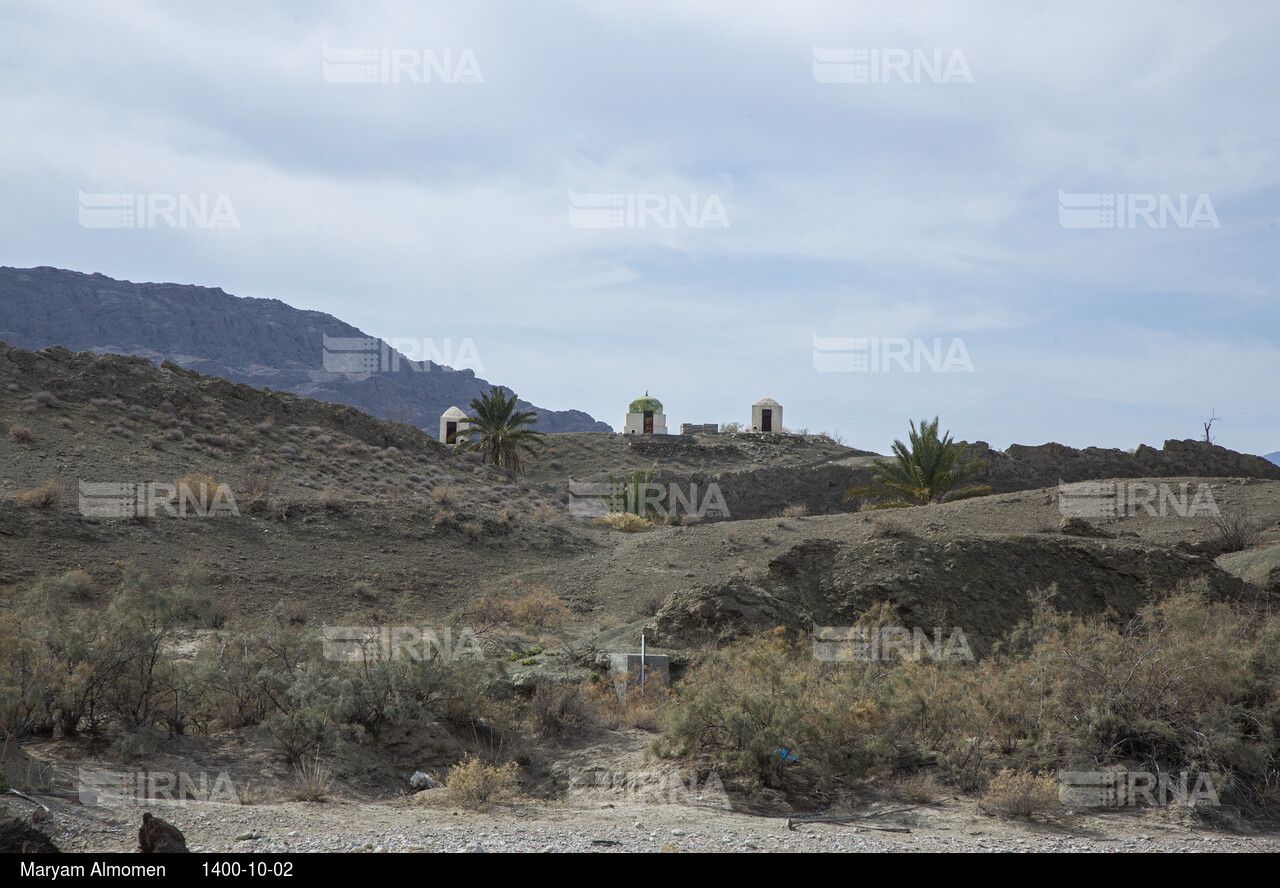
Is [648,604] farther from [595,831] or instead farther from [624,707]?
[595,831]

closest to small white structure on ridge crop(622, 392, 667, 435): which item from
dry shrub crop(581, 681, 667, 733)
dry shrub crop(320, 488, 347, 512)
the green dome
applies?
the green dome

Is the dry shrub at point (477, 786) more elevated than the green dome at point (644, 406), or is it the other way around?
the green dome at point (644, 406)

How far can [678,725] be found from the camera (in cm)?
816

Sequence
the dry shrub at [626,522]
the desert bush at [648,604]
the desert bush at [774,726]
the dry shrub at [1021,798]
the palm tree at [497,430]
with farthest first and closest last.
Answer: the palm tree at [497,430] → the dry shrub at [626,522] → the desert bush at [648,604] → the desert bush at [774,726] → the dry shrub at [1021,798]

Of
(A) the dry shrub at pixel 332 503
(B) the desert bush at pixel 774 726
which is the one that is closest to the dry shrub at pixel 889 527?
(B) the desert bush at pixel 774 726

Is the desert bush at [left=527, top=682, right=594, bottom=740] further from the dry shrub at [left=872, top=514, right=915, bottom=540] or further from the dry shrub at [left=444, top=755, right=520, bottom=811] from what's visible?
the dry shrub at [left=872, top=514, right=915, bottom=540]

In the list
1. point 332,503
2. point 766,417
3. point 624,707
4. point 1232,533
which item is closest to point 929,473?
point 1232,533

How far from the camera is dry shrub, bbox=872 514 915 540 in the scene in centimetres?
1603

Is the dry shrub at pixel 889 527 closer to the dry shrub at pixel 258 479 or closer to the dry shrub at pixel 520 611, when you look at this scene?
the dry shrub at pixel 520 611

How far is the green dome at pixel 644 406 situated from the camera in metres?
66.0

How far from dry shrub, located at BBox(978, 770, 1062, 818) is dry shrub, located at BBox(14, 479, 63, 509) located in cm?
1928

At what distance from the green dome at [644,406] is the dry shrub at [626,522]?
35.6m

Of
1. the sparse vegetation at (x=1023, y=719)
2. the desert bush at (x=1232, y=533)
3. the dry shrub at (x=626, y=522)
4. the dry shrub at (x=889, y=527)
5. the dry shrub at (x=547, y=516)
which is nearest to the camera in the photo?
the sparse vegetation at (x=1023, y=719)

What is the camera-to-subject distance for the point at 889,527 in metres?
18.6
